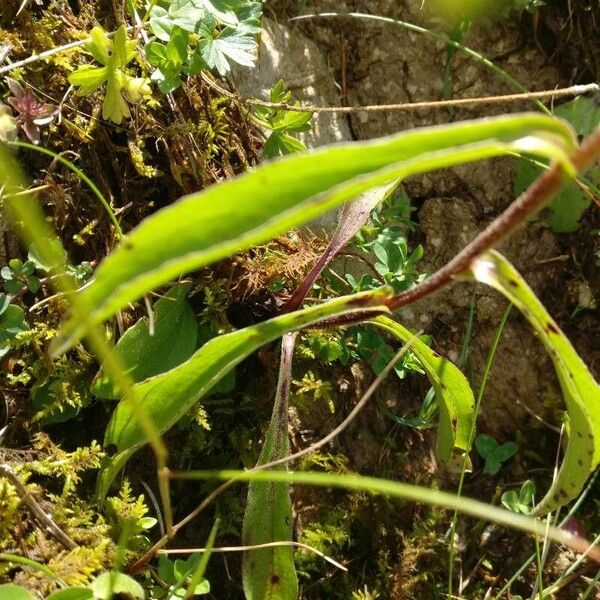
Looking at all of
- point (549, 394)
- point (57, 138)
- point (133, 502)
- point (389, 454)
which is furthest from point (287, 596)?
point (57, 138)

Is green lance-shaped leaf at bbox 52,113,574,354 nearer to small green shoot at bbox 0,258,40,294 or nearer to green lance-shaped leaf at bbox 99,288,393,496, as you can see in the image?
green lance-shaped leaf at bbox 99,288,393,496

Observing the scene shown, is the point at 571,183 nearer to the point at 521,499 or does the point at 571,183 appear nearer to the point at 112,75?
the point at 521,499

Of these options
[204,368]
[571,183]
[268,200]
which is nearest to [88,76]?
[204,368]

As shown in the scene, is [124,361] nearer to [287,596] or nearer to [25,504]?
[25,504]

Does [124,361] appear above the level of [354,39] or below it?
below

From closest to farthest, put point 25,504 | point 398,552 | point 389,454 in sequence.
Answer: point 25,504
point 398,552
point 389,454

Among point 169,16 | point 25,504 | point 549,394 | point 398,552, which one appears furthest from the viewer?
point 549,394

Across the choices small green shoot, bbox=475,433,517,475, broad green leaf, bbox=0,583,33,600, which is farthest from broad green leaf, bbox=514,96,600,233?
broad green leaf, bbox=0,583,33,600
